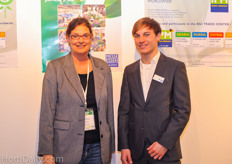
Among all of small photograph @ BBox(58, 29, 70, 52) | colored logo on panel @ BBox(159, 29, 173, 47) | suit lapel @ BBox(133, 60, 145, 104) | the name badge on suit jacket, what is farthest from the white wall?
the name badge on suit jacket

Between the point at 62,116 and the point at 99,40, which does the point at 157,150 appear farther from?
the point at 99,40

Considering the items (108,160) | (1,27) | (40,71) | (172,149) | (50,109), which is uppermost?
(1,27)

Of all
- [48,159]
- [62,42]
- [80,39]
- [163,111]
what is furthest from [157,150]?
[62,42]

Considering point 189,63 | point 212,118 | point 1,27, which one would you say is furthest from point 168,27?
Result: point 1,27

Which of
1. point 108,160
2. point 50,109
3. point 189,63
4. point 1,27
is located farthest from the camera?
point 189,63

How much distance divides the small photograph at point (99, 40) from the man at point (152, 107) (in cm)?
69

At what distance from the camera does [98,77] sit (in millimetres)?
1935

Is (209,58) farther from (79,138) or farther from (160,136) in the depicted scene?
(79,138)

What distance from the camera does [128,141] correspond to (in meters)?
2.04

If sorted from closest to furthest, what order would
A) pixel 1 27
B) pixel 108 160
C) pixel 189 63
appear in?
pixel 108 160 → pixel 1 27 → pixel 189 63

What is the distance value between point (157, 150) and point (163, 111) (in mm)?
333

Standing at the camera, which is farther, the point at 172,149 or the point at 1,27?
the point at 1,27

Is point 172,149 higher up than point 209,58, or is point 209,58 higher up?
point 209,58

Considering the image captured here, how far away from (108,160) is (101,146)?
187 mm
